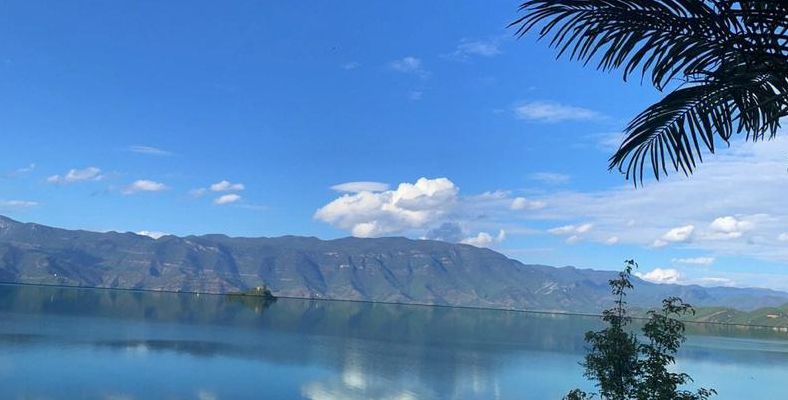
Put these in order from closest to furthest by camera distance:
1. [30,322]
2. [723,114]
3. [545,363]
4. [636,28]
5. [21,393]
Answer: [636,28]
[723,114]
[21,393]
[545,363]
[30,322]

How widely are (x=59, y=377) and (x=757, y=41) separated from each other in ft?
231

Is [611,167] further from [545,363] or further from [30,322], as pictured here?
[30,322]

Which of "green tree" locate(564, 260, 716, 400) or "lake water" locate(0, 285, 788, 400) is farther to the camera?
"lake water" locate(0, 285, 788, 400)

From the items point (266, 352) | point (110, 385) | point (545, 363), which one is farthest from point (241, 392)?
point (545, 363)

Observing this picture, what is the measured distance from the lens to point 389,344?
130 m

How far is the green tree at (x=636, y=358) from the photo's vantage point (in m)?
14.3

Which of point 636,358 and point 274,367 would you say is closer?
point 636,358

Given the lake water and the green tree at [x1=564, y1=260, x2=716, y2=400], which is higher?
the green tree at [x1=564, y1=260, x2=716, y2=400]

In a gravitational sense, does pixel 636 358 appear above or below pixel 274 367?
above

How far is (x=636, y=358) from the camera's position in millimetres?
15922

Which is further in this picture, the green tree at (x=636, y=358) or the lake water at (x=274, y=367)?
the lake water at (x=274, y=367)

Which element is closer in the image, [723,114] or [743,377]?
[723,114]

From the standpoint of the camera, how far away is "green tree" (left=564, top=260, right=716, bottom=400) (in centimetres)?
1433

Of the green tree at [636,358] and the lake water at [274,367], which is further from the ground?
the green tree at [636,358]
